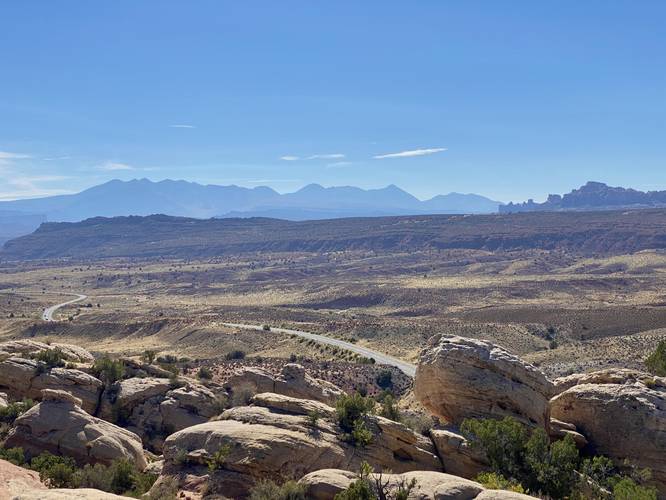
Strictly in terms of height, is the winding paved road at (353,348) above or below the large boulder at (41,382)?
below

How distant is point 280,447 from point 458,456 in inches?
279

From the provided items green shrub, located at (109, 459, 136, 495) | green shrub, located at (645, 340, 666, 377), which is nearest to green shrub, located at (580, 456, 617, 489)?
green shrub, located at (645, 340, 666, 377)

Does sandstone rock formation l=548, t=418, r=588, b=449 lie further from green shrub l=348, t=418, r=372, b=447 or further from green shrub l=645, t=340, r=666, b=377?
green shrub l=645, t=340, r=666, b=377

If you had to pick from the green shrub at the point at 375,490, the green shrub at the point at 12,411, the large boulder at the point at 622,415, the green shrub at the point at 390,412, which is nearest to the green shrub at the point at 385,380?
the green shrub at the point at 390,412

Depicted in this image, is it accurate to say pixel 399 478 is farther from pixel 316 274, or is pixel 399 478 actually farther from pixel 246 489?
pixel 316 274

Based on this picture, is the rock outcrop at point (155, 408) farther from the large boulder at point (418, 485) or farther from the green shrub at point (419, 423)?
the large boulder at point (418, 485)

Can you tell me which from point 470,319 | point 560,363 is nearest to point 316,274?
point 470,319

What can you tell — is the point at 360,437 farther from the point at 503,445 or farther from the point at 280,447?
the point at 503,445

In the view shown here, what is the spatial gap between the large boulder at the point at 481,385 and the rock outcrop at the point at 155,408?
1186 cm

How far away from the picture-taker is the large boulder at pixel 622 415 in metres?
22.8

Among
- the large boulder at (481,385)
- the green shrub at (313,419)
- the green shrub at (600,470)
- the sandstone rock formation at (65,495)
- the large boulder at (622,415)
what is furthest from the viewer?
the large boulder at (481,385)

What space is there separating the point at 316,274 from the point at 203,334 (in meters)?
117

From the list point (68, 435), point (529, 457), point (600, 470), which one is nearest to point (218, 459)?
point (68, 435)

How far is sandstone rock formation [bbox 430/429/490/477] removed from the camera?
891 inches
